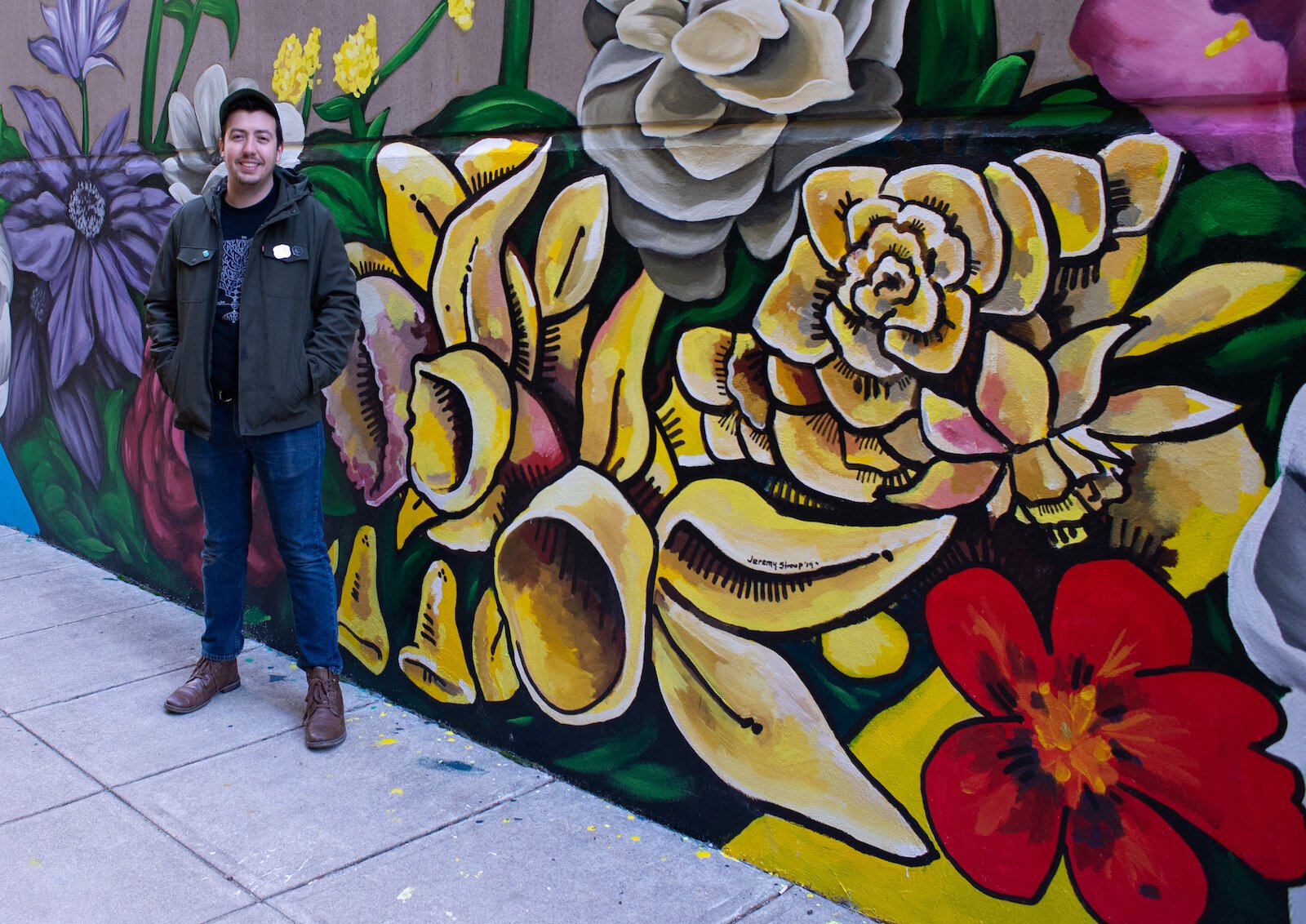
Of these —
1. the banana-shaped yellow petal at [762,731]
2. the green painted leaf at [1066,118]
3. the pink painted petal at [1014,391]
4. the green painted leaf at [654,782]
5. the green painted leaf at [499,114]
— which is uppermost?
the green painted leaf at [1066,118]

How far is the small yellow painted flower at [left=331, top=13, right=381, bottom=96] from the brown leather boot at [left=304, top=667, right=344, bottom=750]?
6.70 ft

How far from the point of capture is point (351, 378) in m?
4.18

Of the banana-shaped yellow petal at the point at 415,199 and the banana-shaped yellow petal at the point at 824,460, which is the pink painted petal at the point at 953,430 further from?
the banana-shaped yellow petal at the point at 415,199

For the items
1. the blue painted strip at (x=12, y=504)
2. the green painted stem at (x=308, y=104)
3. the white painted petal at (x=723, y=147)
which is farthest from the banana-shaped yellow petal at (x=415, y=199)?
the blue painted strip at (x=12, y=504)

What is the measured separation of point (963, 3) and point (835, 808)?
192 centimetres

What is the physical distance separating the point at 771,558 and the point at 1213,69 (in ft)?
4.85

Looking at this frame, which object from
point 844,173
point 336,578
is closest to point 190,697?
point 336,578

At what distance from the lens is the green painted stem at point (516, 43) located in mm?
3387

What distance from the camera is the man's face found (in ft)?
11.8

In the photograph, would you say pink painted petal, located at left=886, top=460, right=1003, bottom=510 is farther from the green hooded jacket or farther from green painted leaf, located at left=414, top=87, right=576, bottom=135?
the green hooded jacket

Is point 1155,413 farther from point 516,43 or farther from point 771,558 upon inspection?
point 516,43

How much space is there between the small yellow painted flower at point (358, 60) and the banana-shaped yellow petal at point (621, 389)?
4.68 feet

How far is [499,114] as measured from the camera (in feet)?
11.5

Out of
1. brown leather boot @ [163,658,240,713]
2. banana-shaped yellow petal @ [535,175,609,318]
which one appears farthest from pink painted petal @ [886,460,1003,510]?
brown leather boot @ [163,658,240,713]
